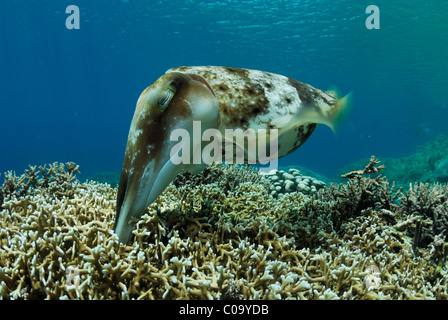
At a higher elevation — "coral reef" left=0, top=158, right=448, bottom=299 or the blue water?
the blue water

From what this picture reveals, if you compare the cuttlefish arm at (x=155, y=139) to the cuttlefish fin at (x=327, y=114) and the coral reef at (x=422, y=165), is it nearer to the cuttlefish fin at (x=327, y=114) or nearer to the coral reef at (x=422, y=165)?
the cuttlefish fin at (x=327, y=114)

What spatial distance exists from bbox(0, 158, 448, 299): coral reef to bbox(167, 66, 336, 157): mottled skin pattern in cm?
116

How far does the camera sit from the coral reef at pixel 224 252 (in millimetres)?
2201

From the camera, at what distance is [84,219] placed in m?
3.13

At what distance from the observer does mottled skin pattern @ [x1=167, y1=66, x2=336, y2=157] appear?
279 centimetres

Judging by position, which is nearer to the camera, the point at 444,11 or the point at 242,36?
the point at 444,11

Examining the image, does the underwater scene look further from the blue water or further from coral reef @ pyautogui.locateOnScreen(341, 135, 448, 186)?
coral reef @ pyautogui.locateOnScreen(341, 135, 448, 186)

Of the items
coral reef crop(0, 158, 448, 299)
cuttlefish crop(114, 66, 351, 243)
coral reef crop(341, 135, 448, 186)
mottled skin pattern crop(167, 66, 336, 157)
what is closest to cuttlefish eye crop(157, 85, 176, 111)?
cuttlefish crop(114, 66, 351, 243)

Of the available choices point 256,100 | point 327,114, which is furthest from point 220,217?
point 327,114

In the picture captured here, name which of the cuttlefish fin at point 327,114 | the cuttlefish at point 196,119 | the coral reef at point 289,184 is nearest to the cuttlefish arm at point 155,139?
the cuttlefish at point 196,119

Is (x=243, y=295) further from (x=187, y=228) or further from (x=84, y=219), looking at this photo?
(x=84, y=219)

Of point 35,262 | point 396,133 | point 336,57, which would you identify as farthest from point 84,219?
point 396,133

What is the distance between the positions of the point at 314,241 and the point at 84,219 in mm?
2891

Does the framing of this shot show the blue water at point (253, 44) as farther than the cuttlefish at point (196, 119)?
Yes
